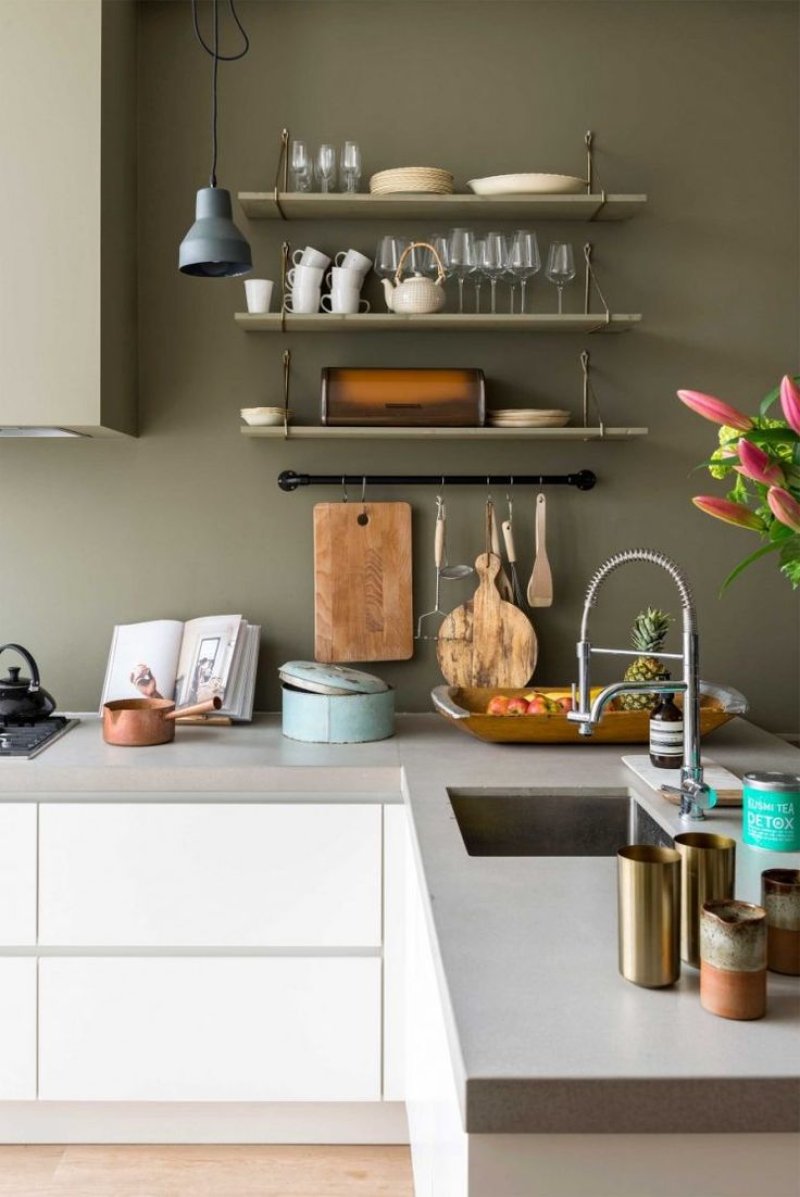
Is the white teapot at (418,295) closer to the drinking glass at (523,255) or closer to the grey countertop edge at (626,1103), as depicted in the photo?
the drinking glass at (523,255)

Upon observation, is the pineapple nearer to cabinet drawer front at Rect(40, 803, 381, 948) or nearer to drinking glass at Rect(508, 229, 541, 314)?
cabinet drawer front at Rect(40, 803, 381, 948)

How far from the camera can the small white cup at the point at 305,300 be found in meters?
2.95

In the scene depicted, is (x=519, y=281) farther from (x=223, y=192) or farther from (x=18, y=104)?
(x=18, y=104)

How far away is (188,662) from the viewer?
9.86 feet

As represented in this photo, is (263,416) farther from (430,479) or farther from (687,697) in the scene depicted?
(687,697)

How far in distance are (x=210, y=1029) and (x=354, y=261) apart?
74.1 inches

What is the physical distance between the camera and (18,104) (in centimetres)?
267

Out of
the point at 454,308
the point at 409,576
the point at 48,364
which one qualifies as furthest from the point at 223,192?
the point at 409,576

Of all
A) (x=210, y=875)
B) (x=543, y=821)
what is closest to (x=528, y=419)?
(x=543, y=821)

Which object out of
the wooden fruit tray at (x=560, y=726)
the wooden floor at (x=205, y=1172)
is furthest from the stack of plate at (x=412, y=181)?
the wooden floor at (x=205, y=1172)

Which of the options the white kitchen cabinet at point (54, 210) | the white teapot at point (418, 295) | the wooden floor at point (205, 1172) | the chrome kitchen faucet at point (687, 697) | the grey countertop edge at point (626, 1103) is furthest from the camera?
the white teapot at point (418, 295)

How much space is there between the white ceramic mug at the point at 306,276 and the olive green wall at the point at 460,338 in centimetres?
16

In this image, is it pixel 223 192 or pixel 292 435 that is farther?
pixel 292 435

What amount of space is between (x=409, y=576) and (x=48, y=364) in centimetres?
105
